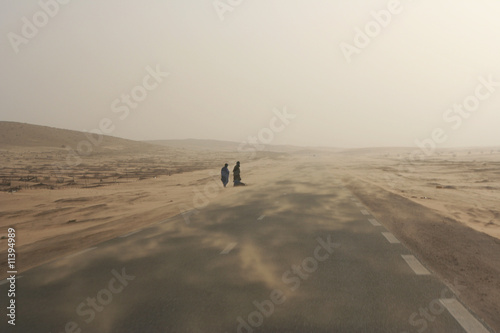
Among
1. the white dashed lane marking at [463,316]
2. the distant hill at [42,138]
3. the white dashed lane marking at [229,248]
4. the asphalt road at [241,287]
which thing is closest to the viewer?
the white dashed lane marking at [463,316]

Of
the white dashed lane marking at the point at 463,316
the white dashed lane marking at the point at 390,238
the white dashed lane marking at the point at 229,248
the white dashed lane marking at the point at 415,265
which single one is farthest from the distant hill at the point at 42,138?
the white dashed lane marking at the point at 463,316

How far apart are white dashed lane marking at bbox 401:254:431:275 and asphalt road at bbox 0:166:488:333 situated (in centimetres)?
2

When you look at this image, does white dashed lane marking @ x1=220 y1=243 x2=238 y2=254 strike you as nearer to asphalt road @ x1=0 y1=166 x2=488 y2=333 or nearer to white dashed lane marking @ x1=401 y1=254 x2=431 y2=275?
asphalt road @ x1=0 y1=166 x2=488 y2=333

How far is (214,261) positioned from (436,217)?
8.40 m

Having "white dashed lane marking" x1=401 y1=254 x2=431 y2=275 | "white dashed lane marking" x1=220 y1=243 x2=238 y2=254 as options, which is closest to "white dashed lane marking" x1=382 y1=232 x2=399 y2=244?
"white dashed lane marking" x1=401 y1=254 x2=431 y2=275

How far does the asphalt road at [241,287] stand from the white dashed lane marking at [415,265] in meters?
0.02

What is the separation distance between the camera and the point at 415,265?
21.1 ft

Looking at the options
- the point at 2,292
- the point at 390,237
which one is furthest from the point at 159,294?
the point at 390,237

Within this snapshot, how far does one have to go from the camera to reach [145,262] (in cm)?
677

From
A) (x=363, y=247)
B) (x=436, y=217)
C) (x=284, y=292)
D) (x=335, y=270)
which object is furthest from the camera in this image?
(x=436, y=217)

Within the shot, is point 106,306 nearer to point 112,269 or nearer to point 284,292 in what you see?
point 112,269

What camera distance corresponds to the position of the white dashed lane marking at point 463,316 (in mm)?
4050

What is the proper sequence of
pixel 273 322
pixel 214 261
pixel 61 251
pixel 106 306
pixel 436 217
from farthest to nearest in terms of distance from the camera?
pixel 436 217, pixel 61 251, pixel 214 261, pixel 106 306, pixel 273 322

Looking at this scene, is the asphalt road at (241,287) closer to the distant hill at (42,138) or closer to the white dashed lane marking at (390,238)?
the white dashed lane marking at (390,238)
